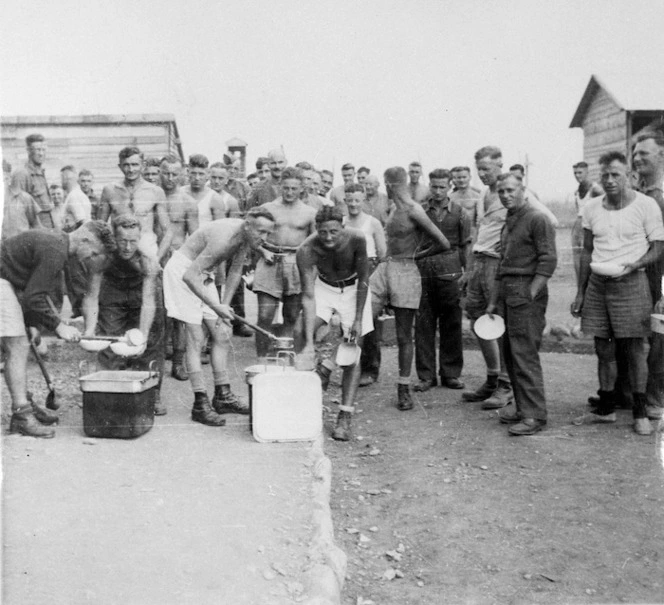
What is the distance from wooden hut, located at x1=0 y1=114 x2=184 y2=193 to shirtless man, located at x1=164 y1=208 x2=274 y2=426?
5.24 m

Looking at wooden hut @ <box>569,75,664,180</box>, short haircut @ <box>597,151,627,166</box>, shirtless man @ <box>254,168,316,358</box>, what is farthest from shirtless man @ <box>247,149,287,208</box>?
wooden hut @ <box>569,75,664,180</box>

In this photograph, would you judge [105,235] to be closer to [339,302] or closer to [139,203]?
[139,203]

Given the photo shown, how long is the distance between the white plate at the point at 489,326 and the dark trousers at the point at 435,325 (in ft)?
2.42

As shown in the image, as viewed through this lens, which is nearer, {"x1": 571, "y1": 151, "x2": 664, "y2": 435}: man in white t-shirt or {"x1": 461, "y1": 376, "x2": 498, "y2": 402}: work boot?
{"x1": 571, "y1": 151, "x2": 664, "y2": 435}: man in white t-shirt

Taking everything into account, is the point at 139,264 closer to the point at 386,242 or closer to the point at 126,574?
the point at 386,242

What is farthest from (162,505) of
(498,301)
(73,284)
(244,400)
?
(73,284)

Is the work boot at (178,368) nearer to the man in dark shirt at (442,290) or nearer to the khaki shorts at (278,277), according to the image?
the khaki shorts at (278,277)

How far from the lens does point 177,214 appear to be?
6.80 metres

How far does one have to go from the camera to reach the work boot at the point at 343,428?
5504mm

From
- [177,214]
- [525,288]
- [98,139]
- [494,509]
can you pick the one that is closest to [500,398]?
[525,288]

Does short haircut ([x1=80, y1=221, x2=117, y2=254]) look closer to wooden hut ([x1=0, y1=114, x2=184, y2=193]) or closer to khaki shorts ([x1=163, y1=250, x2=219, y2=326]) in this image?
khaki shorts ([x1=163, y1=250, x2=219, y2=326])

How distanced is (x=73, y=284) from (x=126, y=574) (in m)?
4.39

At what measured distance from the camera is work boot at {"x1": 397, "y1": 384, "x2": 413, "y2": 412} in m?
6.23

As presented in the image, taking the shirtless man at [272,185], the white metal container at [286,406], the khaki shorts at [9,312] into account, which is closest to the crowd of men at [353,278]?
the khaki shorts at [9,312]
